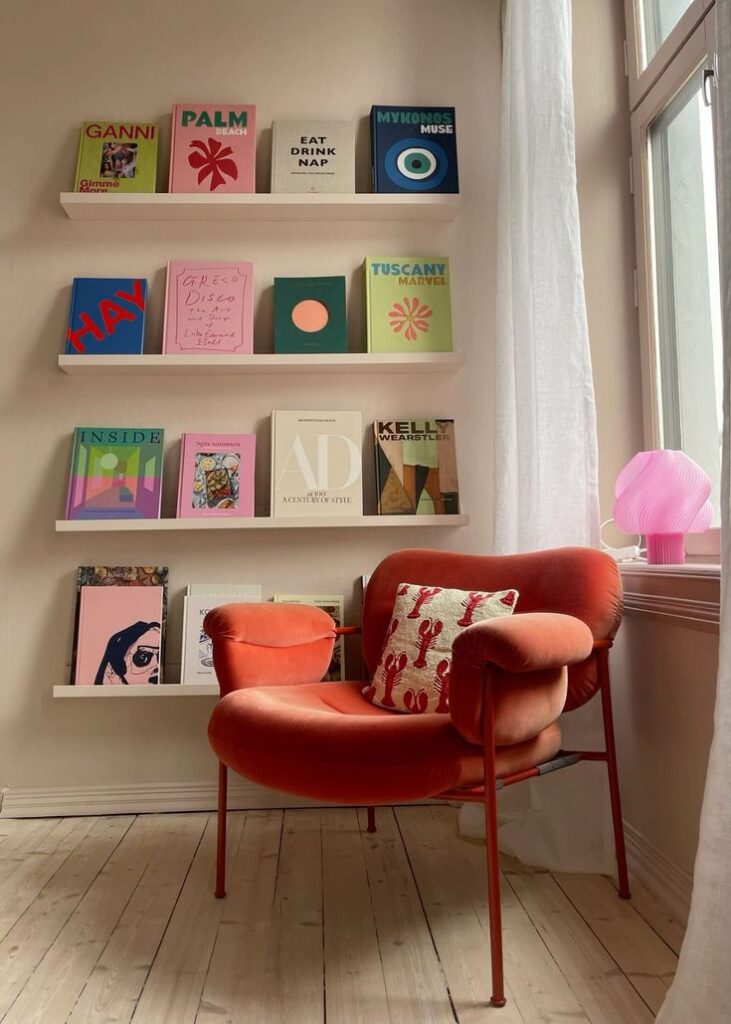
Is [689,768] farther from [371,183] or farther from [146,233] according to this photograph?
[146,233]

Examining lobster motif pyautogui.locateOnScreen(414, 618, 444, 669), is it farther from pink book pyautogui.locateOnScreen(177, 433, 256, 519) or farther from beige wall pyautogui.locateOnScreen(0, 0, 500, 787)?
pink book pyautogui.locateOnScreen(177, 433, 256, 519)

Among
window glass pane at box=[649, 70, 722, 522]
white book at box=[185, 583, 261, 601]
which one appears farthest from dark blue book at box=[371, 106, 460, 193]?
white book at box=[185, 583, 261, 601]

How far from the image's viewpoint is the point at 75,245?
9.08 ft

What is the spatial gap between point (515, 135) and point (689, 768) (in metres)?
1.88

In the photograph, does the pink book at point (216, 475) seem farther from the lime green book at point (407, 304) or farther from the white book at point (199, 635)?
the lime green book at point (407, 304)

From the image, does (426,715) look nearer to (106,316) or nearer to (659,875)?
(659,875)

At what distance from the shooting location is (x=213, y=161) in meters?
2.75

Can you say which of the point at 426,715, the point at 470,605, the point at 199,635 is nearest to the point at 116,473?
the point at 199,635

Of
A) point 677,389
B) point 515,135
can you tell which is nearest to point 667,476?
point 677,389

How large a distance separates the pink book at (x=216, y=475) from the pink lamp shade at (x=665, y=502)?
1.24 metres

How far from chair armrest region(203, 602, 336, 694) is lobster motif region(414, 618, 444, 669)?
294 millimetres

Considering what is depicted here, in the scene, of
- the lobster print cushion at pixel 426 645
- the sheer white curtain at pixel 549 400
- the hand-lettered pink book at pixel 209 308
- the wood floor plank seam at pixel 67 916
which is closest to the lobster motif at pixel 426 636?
the lobster print cushion at pixel 426 645

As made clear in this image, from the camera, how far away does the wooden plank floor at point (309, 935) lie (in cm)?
143

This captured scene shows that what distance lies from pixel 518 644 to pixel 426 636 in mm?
604
